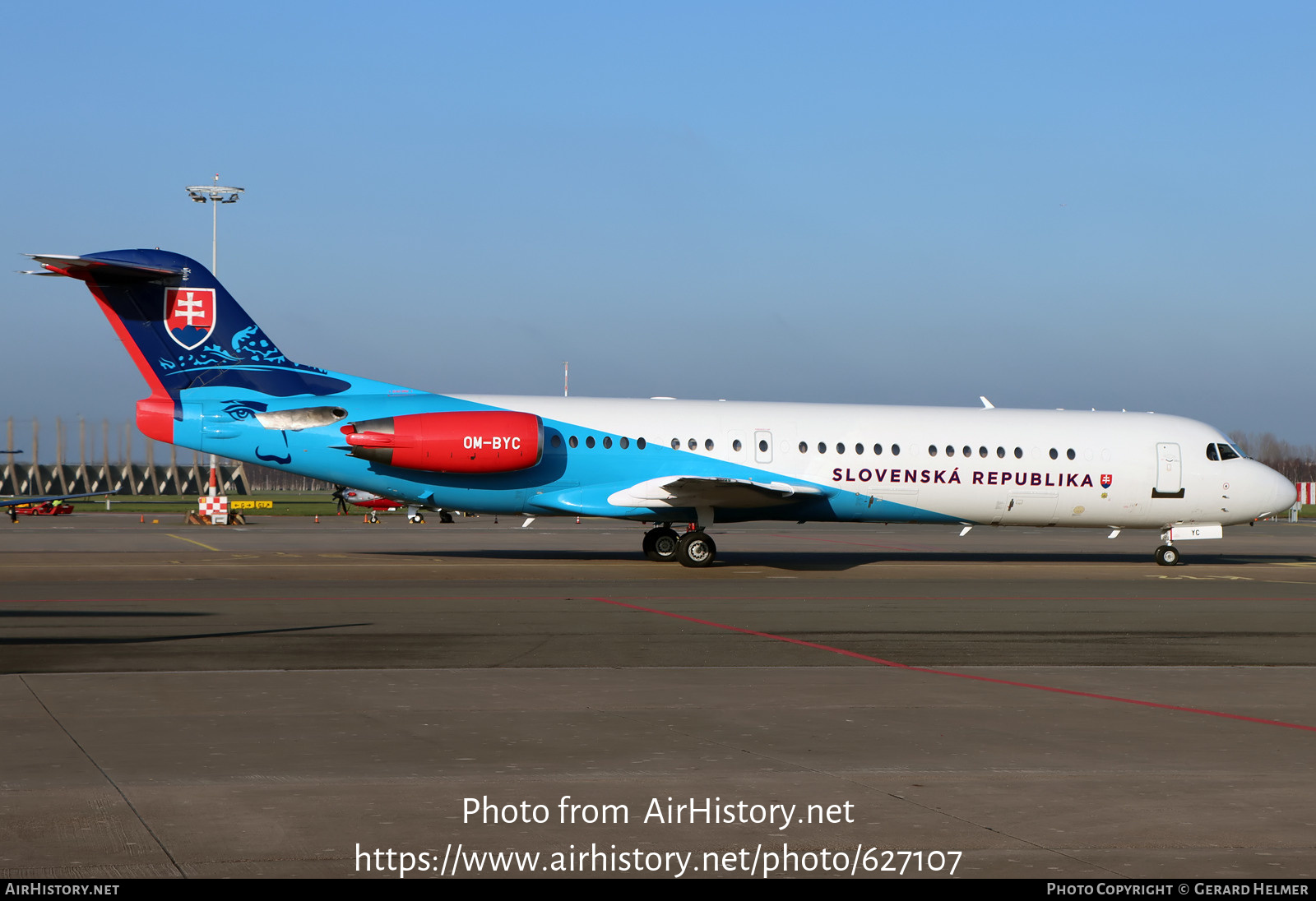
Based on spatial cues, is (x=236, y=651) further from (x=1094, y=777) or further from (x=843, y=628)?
(x=1094, y=777)

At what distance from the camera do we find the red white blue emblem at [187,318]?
80.3ft

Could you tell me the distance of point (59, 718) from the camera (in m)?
8.38

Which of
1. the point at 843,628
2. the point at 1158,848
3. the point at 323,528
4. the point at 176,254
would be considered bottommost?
the point at 323,528

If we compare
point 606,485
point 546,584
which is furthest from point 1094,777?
point 606,485

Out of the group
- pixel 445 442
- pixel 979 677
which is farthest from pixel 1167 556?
pixel 979 677

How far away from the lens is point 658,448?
2578 cm

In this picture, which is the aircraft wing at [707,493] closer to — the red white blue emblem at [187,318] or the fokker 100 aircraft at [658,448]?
the fokker 100 aircraft at [658,448]

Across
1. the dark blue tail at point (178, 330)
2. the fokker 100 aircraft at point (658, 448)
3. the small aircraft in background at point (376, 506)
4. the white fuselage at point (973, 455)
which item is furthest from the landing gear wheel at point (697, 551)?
the small aircraft in background at point (376, 506)

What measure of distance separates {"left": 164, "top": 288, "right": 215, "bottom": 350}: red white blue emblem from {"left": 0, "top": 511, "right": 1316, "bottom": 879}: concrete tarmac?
656cm

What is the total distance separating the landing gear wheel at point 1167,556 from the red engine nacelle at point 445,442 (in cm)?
1472

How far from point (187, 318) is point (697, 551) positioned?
452 inches

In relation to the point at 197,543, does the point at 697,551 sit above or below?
above

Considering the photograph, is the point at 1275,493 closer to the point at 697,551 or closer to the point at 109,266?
the point at 697,551
